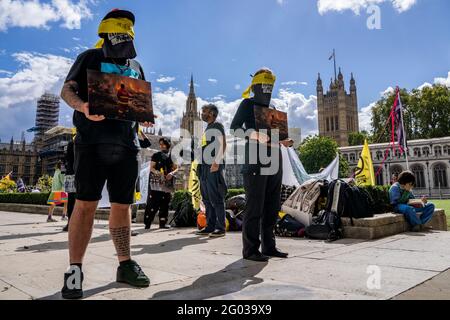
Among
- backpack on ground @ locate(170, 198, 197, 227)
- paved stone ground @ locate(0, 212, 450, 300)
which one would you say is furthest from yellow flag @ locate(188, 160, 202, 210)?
paved stone ground @ locate(0, 212, 450, 300)

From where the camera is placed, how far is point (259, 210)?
3512 millimetres

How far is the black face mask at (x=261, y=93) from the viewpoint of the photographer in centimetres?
375

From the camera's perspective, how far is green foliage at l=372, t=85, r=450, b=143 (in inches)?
2376

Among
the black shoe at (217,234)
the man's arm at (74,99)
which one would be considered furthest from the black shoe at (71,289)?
the black shoe at (217,234)

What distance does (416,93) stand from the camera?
63750mm

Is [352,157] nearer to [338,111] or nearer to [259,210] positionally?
[338,111]

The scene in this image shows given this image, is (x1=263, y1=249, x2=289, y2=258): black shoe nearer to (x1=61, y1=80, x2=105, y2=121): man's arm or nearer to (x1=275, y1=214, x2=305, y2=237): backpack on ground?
(x1=275, y1=214, x2=305, y2=237): backpack on ground

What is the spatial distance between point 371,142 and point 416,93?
14.2m

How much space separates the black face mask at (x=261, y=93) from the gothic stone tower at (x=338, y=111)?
12076 centimetres

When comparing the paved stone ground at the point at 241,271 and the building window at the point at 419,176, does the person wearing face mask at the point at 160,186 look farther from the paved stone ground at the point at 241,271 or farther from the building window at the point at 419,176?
the building window at the point at 419,176

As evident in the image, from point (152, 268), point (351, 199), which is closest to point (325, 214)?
point (351, 199)

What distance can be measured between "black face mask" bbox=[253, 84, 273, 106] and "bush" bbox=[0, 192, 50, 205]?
54.3ft

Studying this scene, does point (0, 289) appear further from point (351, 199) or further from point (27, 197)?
point (27, 197)

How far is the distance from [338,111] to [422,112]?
197ft
